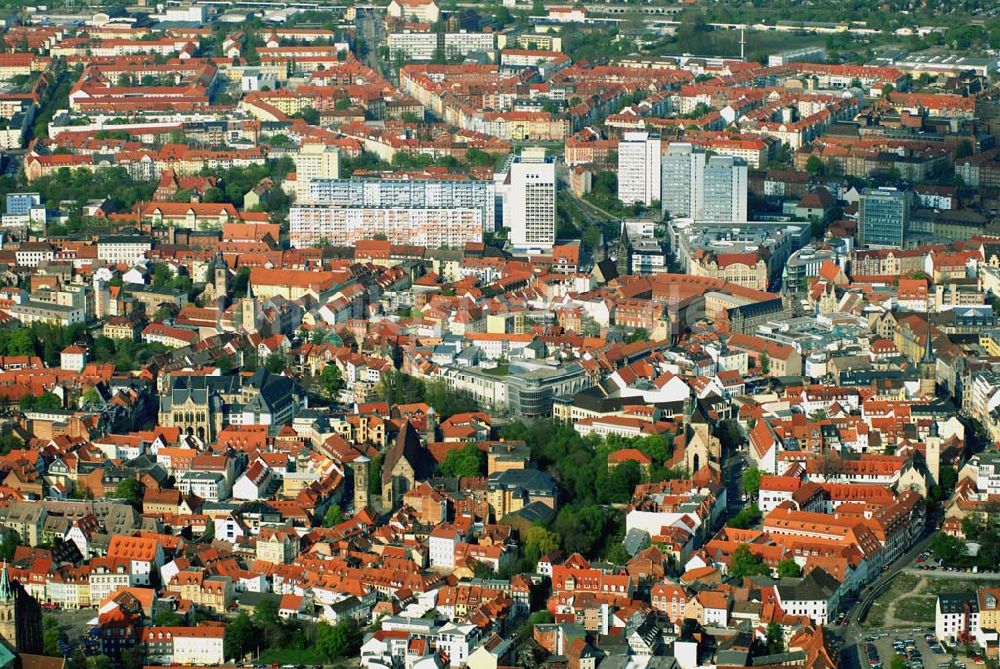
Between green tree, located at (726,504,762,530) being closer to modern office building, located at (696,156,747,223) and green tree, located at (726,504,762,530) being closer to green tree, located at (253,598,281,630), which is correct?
green tree, located at (253,598,281,630)

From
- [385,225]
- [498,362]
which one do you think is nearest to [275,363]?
[498,362]

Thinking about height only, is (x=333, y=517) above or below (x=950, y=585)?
above

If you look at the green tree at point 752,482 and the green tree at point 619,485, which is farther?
the green tree at point 752,482

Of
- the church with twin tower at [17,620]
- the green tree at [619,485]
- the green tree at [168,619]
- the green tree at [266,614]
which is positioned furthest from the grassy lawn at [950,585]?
the church with twin tower at [17,620]

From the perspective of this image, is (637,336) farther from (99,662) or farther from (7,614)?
(7,614)

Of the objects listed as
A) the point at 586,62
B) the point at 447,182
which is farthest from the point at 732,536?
the point at 586,62

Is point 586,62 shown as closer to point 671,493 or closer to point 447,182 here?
point 447,182

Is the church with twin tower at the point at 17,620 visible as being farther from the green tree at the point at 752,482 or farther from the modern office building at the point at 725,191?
the modern office building at the point at 725,191
